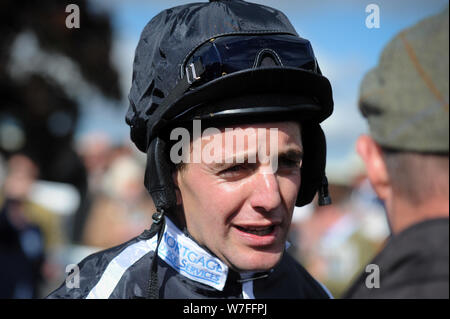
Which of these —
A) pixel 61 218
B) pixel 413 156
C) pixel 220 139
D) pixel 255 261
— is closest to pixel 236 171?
pixel 220 139

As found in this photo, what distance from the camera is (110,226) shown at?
6.30m

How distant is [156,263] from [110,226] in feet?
13.8

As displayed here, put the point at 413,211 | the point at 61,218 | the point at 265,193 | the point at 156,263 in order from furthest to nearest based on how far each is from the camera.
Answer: the point at 61,218
the point at 156,263
the point at 265,193
the point at 413,211

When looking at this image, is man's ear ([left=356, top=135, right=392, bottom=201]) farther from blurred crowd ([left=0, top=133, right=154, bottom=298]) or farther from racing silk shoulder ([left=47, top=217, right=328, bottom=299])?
blurred crowd ([left=0, top=133, right=154, bottom=298])

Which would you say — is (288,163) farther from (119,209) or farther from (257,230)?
(119,209)

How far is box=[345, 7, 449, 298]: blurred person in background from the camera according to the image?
1.64 metres

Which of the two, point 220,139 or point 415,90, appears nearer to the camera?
point 415,90

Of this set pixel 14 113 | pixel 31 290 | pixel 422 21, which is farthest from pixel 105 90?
pixel 422 21

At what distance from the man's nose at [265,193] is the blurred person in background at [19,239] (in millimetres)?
4517

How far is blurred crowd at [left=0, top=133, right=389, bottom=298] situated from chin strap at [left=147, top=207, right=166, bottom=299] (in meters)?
3.52

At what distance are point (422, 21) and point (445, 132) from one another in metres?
0.41

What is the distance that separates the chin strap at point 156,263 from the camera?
219 centimetres

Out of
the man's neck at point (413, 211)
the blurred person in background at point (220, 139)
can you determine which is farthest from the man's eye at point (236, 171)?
the man's neck at point (413, 211)

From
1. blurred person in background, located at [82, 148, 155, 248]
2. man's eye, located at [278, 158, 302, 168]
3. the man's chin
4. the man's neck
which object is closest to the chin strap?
the man's chin
